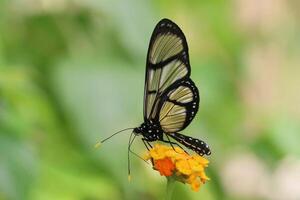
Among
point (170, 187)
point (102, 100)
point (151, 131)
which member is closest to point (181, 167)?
point (170, 187)

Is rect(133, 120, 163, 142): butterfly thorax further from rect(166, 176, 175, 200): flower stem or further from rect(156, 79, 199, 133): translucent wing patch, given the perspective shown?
rect(166, 176, 175, 200): flower stem

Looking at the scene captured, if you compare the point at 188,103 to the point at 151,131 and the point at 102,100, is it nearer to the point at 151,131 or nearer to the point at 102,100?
the point at 151,131

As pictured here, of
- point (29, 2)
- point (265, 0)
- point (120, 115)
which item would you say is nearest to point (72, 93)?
point (120, 115)

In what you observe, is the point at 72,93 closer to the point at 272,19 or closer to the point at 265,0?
the point at 272,19

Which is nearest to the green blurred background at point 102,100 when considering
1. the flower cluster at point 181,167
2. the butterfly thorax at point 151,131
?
the butterfly thorax at point 151,131

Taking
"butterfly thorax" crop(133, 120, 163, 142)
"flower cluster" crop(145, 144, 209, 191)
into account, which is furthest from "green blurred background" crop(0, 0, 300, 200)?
"flower cluster" crop(145, 144, 209, 191)

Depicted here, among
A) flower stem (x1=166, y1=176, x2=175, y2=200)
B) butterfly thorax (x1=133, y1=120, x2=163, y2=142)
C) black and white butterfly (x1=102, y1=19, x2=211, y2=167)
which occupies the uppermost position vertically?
black and white butterfly (x1=102, y1=19, x2=211, y2=167)

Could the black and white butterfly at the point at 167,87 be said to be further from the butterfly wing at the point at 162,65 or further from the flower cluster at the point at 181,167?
the flower cluster at the point at 181,167

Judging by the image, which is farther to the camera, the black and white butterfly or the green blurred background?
the green blurred background
